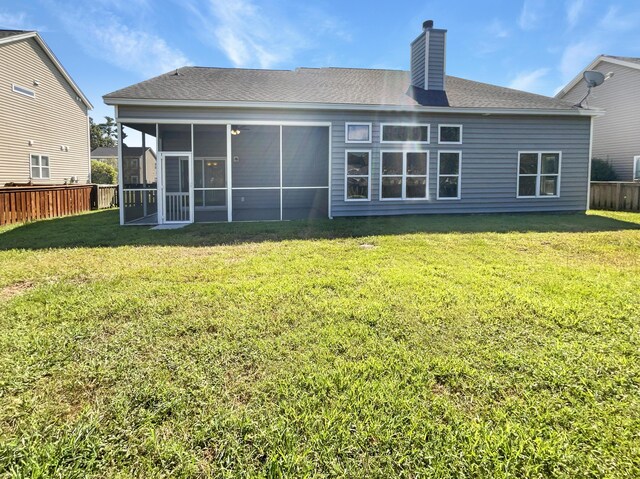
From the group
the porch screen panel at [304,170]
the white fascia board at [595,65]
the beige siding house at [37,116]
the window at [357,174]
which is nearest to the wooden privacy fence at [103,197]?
the beige siding house at [37,116]

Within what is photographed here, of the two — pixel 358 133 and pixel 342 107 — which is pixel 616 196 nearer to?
pixel 358 133

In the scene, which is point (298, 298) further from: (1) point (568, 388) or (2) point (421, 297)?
(1) point (568, 388)

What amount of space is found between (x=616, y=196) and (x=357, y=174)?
10112 millimetres

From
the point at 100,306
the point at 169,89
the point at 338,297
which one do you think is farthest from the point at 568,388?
the point at 169,89

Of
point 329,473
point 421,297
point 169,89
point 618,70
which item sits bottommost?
point 329,473

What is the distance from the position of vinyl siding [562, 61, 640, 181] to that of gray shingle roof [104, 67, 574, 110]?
7316 millimetres

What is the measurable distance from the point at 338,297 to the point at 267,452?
231 centimetres

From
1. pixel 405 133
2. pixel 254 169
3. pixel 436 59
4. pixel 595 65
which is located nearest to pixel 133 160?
pixel 254 169

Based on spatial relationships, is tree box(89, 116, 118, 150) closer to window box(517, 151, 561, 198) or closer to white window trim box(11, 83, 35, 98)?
white window trim box(11, 83, 35, 98)

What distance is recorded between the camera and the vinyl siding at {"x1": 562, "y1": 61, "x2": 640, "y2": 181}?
1703 cm

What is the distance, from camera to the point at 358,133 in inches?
443

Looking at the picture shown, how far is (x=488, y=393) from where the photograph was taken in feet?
7.78

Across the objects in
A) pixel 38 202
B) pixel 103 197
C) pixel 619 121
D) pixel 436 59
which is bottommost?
pixel 38 202

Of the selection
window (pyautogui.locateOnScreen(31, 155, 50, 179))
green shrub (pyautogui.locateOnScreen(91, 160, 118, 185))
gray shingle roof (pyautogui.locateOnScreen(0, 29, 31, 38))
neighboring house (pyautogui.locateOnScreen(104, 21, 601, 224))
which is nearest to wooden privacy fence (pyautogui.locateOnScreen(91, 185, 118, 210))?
window (pyautogui.locateOnScreen(31, 155, 50, 179))
